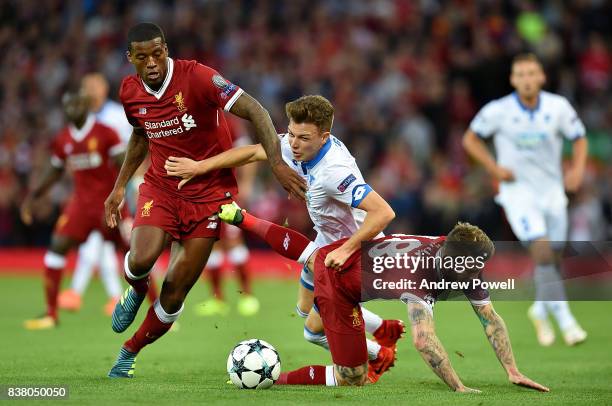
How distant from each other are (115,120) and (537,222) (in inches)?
182

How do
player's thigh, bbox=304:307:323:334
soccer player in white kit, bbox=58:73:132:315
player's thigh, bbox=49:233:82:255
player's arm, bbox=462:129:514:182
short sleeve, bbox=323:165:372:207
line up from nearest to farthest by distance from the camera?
short sleeve, bbox=323:165:372:207 → player's thigh, bbox=304:307:323:334 → player's arm, bbox=462:129:514:182 → player's thigh, bbox=49:233:82:255 → soccer player in white kit, bbox=58:73:132:315

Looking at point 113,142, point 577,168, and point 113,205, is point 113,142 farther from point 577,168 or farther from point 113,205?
point 577,168

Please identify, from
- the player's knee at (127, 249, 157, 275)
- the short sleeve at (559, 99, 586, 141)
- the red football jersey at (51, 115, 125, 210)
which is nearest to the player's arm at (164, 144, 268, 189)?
the player's knee at (127, 249, 157, 275)

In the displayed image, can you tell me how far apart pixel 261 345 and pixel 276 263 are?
11135 mm

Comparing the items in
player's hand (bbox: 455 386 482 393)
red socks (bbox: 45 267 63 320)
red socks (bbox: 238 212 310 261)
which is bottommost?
player's hand (bbox: 455 386 482 393)

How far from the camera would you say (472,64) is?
18.3 meters

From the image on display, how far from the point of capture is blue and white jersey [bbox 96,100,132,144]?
37.1 feet

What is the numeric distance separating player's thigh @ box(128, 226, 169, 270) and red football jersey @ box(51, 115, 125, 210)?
419 centimetres

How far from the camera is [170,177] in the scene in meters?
7.35

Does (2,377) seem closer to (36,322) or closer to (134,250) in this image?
(134,250)

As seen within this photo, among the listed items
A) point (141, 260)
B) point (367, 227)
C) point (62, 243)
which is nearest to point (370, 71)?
point (62, 243)

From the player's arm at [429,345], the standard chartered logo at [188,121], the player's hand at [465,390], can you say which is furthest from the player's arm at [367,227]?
the standard chartered logo at [188,121]

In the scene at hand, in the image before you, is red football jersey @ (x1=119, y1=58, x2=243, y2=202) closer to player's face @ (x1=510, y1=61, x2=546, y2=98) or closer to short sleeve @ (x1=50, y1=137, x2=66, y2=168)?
player's face @ (x1=510, y1=61, x2=546, y2=98)

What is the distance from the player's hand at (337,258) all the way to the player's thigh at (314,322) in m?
0.87
